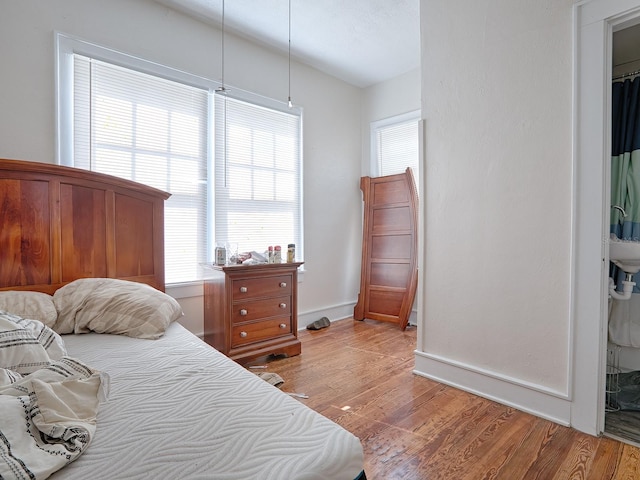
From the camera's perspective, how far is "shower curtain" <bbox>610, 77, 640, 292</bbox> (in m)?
2.09

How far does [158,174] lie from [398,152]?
102 inches

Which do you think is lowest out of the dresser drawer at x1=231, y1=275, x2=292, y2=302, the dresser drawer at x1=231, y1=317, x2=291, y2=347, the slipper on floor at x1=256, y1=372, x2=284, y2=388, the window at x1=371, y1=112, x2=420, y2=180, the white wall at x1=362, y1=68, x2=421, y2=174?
the slipper on floor at x1=256, y1=372, x2=284, y2=388

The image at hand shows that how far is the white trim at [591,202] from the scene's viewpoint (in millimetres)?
1645

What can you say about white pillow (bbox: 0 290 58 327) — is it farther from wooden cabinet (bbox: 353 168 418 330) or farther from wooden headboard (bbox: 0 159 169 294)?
wooden cabinet (bbox: 353 168 418 330)

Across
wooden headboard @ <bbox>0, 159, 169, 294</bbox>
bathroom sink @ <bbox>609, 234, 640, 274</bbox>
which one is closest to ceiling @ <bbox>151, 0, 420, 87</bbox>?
wooden headboard @ <bbox>0, 159, 169, 294</bbox>

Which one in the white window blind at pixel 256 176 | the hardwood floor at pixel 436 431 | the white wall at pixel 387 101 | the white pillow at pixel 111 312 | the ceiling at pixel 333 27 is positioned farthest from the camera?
the white wall at pixel 387 101

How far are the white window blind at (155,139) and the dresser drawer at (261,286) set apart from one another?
0.55 m

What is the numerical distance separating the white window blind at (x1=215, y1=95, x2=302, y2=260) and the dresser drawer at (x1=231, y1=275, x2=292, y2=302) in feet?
1.52

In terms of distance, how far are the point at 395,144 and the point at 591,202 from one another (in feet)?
8.21

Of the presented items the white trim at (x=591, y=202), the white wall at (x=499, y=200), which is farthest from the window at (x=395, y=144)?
the white trim at (x=591, y=202)

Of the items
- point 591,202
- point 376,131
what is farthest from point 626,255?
point 376,131

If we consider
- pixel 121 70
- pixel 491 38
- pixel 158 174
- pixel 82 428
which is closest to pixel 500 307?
pixel 491 38

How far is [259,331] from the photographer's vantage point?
105 inches

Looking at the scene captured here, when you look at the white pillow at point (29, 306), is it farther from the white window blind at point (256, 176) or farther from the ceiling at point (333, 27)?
the ceiling at point (333, 27)
